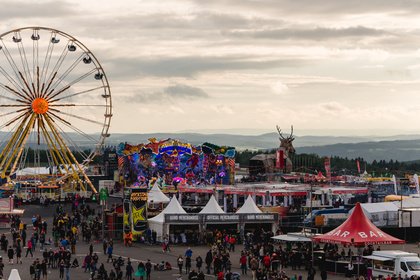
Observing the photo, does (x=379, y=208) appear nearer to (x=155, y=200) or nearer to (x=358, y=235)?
(x=155, y=200)

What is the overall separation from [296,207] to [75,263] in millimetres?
24604

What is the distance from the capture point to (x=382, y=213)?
187 ft

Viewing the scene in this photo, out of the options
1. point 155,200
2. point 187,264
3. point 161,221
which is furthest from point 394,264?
point 155,200

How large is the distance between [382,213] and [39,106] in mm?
30297

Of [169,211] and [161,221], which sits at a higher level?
[169,211]

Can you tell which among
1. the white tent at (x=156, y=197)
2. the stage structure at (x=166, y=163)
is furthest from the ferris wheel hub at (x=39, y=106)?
the white tent at (x=156, y=197)

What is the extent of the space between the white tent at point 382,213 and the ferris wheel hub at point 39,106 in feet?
94.9

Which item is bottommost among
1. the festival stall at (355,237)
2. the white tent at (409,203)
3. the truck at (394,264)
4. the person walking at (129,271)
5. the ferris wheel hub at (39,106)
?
the person walking at (129,271)

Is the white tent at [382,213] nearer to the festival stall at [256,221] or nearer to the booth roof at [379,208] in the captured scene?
the booth roof at [379,208]

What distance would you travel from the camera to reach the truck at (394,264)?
37250 millimetres

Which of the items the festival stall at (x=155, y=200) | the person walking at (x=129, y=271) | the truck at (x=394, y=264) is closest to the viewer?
the truck at (x=394, y=264)

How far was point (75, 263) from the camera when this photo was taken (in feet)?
143

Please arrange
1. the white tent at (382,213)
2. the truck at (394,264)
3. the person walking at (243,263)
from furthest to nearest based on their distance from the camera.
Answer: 1. the white tent at (382,213)
2. the person walking at (243,263)
3. the truck at (394,264)

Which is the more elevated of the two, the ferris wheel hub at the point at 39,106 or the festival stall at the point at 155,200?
the ferris wheel hub at the point at 39,106
